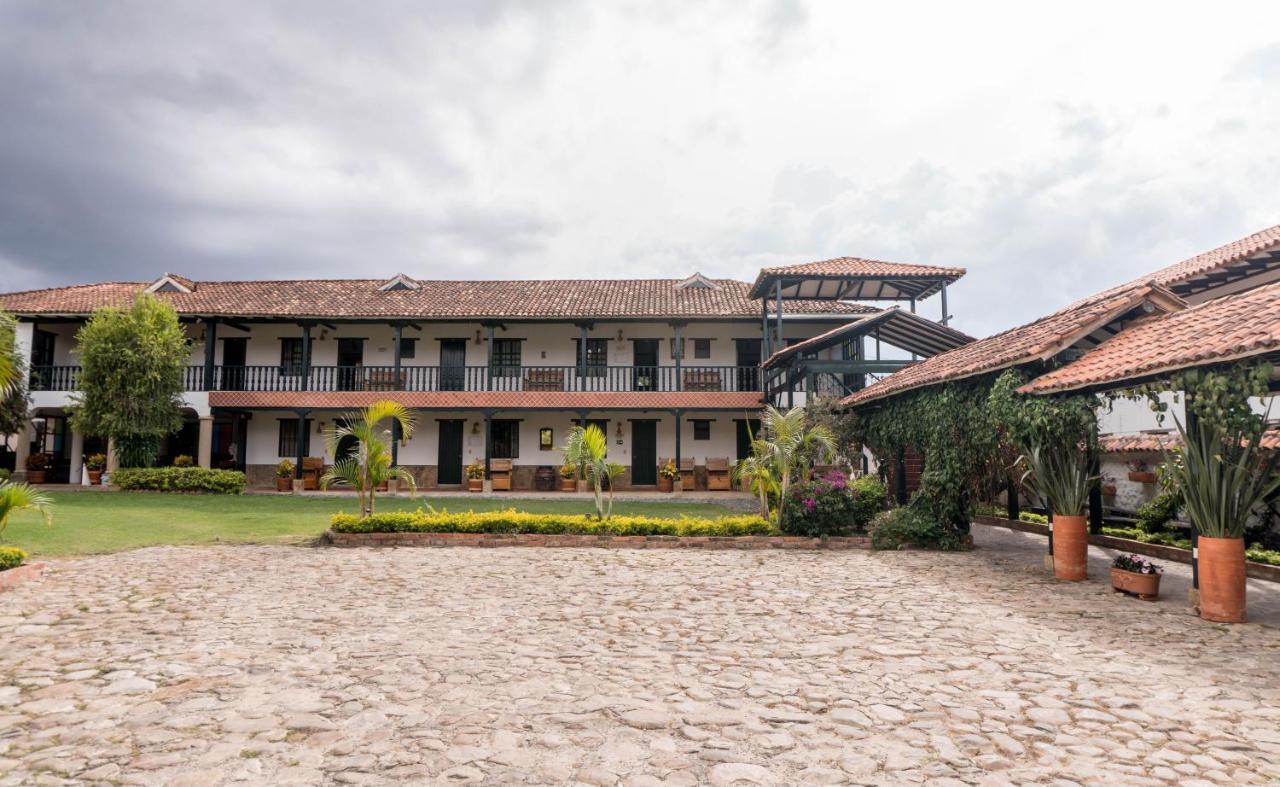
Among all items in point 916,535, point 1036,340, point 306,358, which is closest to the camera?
point 1036,340

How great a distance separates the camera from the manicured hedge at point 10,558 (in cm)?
737

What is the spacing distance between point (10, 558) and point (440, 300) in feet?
53.0

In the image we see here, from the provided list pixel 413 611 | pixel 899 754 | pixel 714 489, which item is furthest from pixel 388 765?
pixel 714 489

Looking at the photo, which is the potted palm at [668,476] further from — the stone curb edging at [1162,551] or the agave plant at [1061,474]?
the agave plant at [1061,474]

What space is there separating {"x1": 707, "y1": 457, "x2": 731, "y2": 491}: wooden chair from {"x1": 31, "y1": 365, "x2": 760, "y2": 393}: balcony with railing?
8.00ft

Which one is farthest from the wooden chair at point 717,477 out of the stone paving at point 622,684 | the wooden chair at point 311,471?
the stone paving at point 622,684

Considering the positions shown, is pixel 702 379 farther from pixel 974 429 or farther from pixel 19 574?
pixel 19 574

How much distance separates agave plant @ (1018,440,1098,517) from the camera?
8094mm

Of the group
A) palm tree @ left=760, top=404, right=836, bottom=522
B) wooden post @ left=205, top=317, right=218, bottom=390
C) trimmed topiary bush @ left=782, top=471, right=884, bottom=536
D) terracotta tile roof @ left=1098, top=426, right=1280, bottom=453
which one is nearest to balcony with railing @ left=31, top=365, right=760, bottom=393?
wooden post @ left=205, top=317, right=218, bottom=390

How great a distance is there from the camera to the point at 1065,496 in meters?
8.16

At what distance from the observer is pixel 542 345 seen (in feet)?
76.2

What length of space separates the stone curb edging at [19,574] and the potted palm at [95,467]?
593 inches

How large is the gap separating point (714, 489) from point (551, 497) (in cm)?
533

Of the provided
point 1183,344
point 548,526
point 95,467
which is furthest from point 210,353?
point 1183,344
